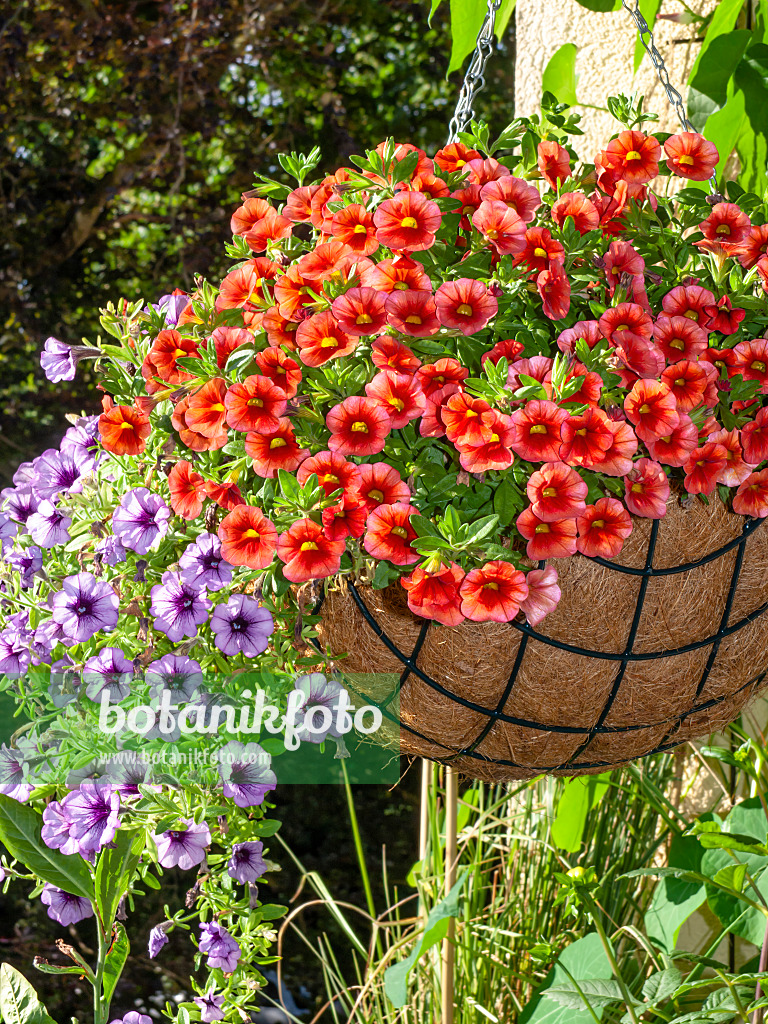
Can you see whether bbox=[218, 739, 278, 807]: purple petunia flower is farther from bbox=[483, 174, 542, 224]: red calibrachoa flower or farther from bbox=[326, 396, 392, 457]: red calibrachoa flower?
bbox=[483, 174, 542, 224]: red calibrachoa flower

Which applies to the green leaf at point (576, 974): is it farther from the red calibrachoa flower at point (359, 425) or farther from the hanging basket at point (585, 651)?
the red calibrachoa flower at point (359, 425)

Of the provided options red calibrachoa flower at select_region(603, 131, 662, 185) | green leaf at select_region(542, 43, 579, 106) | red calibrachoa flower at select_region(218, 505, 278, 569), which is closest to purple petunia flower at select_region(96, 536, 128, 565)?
red calibrachoa flower at select_region(218, 505, 278, 569)

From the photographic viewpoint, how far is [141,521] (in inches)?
24.2

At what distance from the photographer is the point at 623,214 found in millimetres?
643

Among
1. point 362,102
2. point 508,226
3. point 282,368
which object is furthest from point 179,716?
point 362,102

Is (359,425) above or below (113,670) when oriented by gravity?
above

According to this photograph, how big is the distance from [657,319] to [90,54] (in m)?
2.18

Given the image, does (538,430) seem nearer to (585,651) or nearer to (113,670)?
(585,651)

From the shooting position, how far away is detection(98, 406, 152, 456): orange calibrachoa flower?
60 cm

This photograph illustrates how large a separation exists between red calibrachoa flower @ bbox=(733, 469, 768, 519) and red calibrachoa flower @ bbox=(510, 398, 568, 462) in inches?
6.3

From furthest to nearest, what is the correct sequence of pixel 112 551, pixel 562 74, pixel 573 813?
pixel 573 813 → pixel 562 74 → pixel 112 551

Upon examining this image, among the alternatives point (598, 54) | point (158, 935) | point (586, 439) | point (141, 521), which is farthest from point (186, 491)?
point (598, 54)

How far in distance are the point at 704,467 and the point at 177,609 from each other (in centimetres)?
35

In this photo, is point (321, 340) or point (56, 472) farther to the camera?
point (56, 472)
